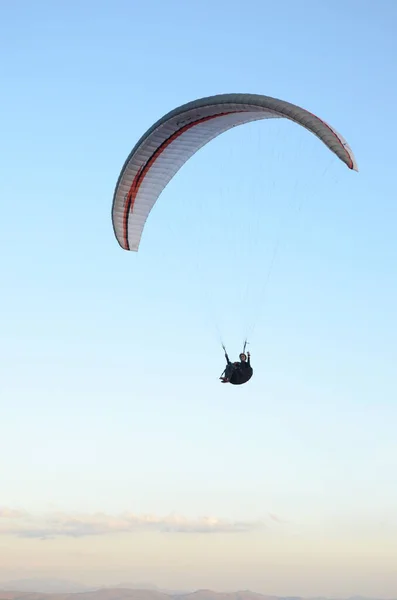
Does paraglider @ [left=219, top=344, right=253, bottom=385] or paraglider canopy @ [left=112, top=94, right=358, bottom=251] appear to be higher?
paraglider canopy @ [left=112, top=94, right=358, bottom=251]

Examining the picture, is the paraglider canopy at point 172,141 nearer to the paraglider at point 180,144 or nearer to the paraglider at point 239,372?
the paraglider at point 180,144

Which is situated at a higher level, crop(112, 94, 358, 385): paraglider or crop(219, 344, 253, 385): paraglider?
crop(112, 94, 358, 385): paraglider

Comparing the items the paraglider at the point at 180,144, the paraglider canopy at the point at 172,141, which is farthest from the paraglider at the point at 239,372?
the paraglider canopy at the point at 172,141

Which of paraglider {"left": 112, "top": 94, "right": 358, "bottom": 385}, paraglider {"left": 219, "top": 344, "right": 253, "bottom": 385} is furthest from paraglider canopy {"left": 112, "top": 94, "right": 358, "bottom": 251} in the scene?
paraglider {"left": 219, "top": 344, "right": 253, "bottom": 385}

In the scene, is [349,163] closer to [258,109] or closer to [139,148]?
[258,109]

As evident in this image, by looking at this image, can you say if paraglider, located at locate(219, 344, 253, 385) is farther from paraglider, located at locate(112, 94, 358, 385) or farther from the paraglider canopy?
the paraglider canopy

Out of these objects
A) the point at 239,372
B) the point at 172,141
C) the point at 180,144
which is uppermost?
the point at 180,144

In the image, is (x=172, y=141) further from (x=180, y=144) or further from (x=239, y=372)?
(x=239, y=372)

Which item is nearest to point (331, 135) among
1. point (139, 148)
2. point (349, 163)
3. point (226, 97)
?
point (349, 163)

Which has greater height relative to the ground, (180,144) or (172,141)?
(180,144)

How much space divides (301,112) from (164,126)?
5540 millimetres

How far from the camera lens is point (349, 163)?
4494cm

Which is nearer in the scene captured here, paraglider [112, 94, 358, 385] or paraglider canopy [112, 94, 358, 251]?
paraglider [112, 94, 358, 385]

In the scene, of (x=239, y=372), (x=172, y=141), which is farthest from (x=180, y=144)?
(x=239, y=372)
